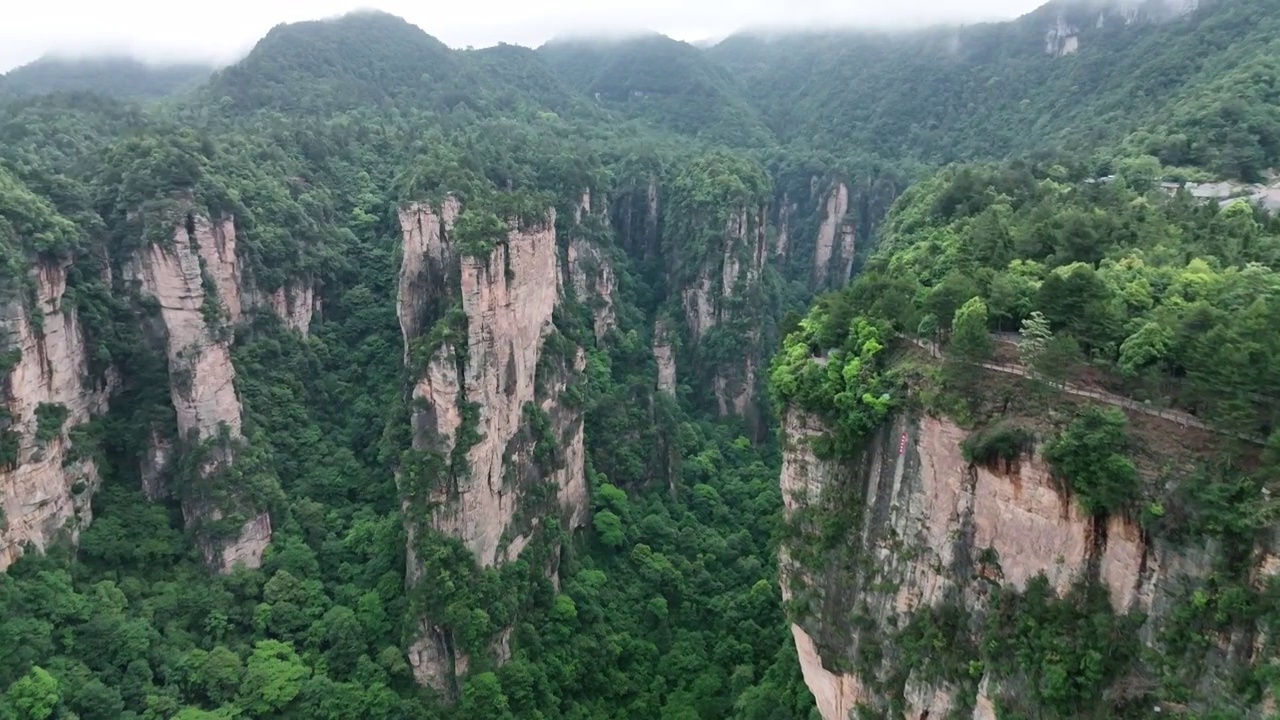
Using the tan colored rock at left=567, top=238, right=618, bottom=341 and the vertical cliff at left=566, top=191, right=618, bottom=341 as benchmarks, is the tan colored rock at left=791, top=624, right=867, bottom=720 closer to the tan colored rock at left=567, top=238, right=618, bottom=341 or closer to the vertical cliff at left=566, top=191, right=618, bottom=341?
the vertical cliff at left=566, top=191, right=618, bottom=341

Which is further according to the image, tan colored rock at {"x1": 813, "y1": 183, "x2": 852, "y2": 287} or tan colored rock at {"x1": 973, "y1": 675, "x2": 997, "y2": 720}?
tan colored rock at {"x1": 813, "y1": 183, "x2": 852, "y2": 287}

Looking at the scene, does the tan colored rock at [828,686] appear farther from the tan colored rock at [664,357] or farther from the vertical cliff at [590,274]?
the vertical cliff at [590,274]

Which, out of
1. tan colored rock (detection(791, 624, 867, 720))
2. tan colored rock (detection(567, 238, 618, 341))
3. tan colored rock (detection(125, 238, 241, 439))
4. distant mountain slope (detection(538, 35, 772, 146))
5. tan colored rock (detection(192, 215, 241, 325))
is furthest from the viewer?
distant mountain slope (detection(538, 35, 772, 146))

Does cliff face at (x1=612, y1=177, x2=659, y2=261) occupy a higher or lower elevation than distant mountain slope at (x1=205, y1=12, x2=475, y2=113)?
lower

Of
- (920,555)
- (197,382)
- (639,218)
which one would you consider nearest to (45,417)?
(197,382)

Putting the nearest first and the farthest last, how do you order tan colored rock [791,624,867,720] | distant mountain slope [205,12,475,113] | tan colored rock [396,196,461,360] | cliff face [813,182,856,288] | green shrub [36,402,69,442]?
tan colored rock [791,624,867,720] → green shrub [36,402,69,442] → tan colored rock [396,196,461,360] → distant mountain slope [205,12,475,113] → cliff face [813,182,856,288]

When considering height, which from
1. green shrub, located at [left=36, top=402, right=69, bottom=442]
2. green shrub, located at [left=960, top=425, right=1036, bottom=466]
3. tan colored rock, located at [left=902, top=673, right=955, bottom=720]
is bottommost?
tan colored rock, located at [left=902, top=673, right=955, bottom=720]

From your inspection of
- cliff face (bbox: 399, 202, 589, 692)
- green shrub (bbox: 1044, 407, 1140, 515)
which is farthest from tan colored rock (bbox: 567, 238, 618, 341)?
green shrub (bbox: 1044, 407, 1140, 515)
